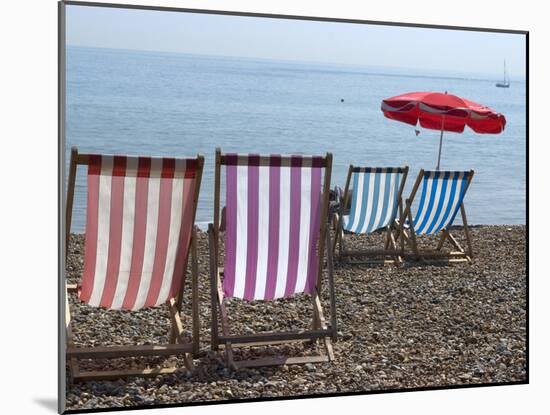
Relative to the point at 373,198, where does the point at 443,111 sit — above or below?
above

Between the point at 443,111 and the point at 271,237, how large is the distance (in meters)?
3.84

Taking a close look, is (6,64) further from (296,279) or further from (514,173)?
(514,173)

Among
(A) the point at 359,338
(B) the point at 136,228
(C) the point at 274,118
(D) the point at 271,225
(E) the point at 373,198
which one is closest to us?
(B) the point at 136,228

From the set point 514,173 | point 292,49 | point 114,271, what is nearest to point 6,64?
point 114,271

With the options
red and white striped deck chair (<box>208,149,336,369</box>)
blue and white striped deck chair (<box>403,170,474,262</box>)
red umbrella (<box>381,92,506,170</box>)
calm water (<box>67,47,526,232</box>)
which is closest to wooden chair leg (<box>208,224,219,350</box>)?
red and white striped deck chair (<box>208,149,336,369</box>)

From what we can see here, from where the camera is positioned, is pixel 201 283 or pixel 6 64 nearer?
pixel 6 64

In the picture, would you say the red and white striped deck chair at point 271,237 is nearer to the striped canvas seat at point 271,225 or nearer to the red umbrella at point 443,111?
the striped canvas seat at point 271,225

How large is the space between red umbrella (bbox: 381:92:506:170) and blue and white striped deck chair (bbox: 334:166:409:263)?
1.10 m

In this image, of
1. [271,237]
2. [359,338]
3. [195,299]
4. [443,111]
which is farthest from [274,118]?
[195,299]

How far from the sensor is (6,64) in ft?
11.3

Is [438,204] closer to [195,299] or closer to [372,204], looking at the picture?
[372,204]

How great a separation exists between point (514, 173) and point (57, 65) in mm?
11075

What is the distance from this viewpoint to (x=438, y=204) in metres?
6.37

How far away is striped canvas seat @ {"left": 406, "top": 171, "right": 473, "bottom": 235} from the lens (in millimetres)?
6270
